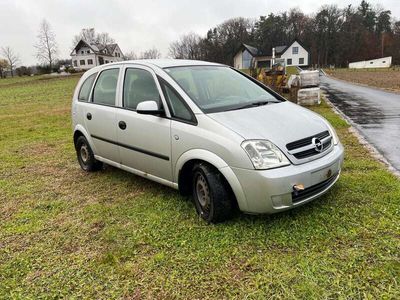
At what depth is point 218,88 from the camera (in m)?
4.11

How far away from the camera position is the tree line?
7744 centimetres

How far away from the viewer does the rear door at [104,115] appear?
4.58 meters

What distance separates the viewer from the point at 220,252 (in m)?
3.03

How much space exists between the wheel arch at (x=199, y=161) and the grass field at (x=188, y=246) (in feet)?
1.07

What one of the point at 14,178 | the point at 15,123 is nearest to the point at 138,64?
the point at 14,178

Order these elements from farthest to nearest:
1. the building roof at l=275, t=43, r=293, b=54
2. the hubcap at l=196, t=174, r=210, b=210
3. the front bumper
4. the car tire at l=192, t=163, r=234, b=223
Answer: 1. the building roof at l=275, t=43, r=293, b=54
2. the hubcap at l=196, t=174, r=210, b=210
3. the car tire at l=192, t=163, r=234, b=223
4. the front bumper

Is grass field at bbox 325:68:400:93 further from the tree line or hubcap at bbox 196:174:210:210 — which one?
the tree line

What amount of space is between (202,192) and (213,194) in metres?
0.29

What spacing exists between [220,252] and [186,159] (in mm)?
1011

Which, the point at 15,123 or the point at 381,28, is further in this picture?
the point at 381,28

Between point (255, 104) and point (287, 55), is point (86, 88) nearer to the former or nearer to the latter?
point (255, 104)

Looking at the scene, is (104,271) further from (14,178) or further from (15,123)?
(15,123)

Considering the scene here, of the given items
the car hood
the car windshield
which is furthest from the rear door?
the car hood

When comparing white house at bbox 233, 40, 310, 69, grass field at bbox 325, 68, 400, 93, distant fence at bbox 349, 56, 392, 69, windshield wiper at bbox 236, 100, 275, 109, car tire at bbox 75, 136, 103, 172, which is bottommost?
car tire at bbox 75, 136, 103, 172
